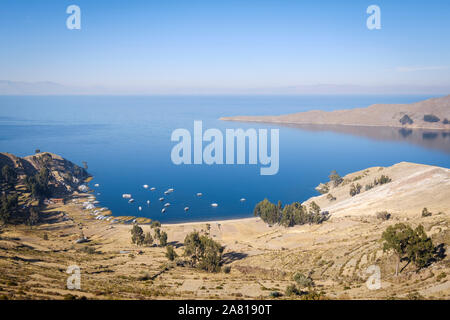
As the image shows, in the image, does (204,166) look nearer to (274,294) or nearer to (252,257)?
(252,257)

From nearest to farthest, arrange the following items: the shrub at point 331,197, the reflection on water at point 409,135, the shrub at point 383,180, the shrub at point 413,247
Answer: the shrub at point 413,247, the shrub at point 383,180, the shrub at point 331,197, the reflection on water at point 409,135

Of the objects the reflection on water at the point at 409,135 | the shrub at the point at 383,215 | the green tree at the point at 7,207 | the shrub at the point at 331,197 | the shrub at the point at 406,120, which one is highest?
the shrub at the point at 406,120

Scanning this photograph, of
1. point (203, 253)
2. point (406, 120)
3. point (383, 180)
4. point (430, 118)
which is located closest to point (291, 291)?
point (203, 253)

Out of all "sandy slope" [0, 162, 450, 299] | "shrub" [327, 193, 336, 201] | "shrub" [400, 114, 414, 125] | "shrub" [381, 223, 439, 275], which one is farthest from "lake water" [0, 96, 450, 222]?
"shrub" [381, 223, 439, 275]

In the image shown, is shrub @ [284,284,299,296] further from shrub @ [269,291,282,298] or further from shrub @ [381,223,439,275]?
shrub @ [381,223,439,275]

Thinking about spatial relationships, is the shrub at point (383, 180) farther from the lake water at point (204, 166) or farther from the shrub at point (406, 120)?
the shrub at point (406, 120)

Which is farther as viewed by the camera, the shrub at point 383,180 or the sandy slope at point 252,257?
the shrub at point 383,180

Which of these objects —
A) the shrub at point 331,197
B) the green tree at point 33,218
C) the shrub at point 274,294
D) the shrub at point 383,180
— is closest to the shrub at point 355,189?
the shrub at point 383,180
